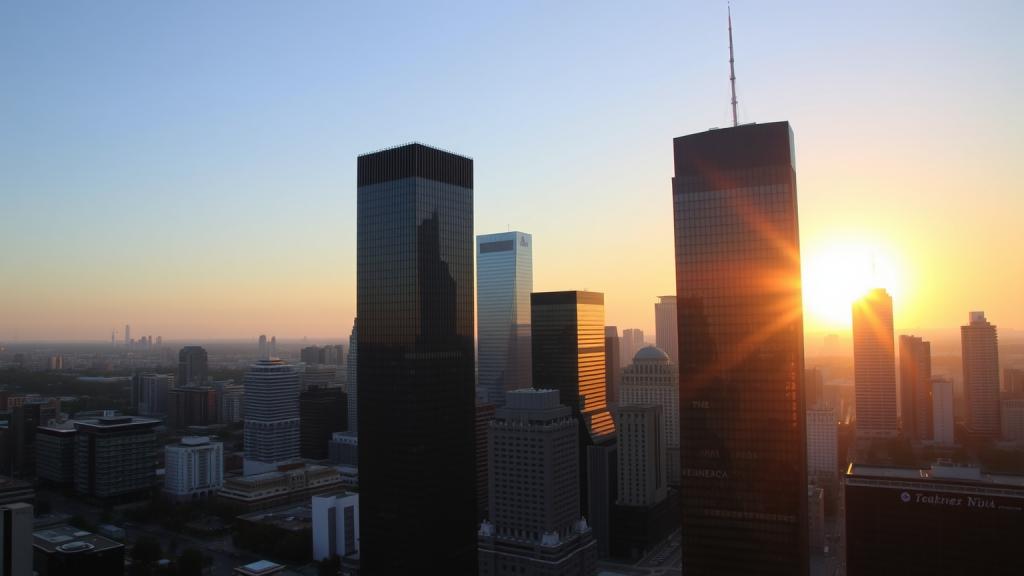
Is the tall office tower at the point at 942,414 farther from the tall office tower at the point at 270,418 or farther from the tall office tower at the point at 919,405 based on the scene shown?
the tall office tower at the point at 270,418

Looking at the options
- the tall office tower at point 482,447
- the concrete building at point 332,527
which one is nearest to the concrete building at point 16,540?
the concrete building at point 332,527

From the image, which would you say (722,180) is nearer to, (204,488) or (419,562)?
(419,562)

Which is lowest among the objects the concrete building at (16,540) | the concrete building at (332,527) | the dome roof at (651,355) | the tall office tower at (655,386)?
the concrete building at (332,527)

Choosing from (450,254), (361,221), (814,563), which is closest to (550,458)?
(450,254)

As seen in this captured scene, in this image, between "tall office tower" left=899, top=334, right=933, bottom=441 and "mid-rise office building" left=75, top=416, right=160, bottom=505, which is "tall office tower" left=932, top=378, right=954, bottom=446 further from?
"mid-rise office building" left=75, top=416, right=160, bottom=505

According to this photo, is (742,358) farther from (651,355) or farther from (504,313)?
(504,313)

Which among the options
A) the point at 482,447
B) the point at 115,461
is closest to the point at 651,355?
the point at 482,447
